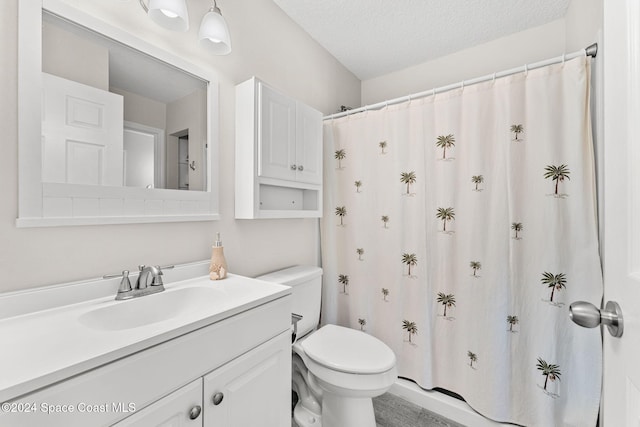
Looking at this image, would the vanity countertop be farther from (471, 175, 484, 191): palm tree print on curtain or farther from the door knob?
(471, 175, 484, 191): palm tree print on curtain

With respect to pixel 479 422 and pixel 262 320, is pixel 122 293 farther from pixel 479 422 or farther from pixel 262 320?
pixel 479 422

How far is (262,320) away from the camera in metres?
0.91

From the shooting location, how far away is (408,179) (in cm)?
164

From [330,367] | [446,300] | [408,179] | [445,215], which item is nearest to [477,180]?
[445,215]

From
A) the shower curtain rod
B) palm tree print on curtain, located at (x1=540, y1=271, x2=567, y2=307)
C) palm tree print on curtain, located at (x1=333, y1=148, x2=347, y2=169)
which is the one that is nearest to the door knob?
palm tree print on curtain, located at (x1=540, y1=271, x2=567, y2=307)

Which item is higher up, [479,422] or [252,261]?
[252,261]

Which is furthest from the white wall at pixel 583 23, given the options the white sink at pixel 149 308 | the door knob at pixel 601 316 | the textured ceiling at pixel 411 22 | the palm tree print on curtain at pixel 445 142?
the white sink at pixel 149 308

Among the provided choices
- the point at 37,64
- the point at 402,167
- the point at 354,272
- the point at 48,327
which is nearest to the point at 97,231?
the point at 48,327

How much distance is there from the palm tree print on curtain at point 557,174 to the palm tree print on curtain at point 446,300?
709 millimetres

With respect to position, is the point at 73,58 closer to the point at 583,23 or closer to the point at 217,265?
the point at 217,265

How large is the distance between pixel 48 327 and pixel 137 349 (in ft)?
0.99

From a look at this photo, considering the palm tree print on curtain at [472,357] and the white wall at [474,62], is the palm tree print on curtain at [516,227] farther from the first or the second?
the white wall at [474,62]

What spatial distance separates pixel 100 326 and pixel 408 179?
5.10 ft

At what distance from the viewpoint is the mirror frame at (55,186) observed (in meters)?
0.79
